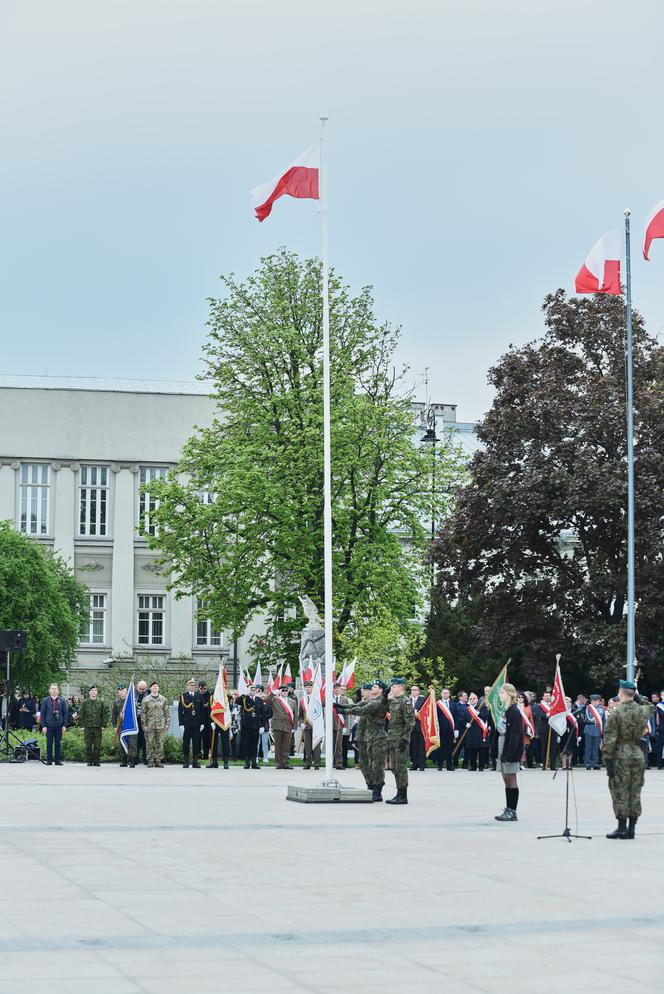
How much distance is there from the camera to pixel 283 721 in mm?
31094

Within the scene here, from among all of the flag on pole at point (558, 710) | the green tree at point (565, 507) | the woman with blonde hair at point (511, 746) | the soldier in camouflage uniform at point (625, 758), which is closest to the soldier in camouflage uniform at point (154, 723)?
the green tree at point (565, 507)

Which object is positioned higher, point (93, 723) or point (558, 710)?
point (558, 710)

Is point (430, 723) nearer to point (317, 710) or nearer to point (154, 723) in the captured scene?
point (154, 723)

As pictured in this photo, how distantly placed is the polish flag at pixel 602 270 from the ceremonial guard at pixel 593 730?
32.3 ft

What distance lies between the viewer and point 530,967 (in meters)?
8.47

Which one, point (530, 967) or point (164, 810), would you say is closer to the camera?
point (530, 967)

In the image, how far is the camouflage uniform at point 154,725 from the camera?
3238 centimetres

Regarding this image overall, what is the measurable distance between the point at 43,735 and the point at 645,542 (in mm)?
17269

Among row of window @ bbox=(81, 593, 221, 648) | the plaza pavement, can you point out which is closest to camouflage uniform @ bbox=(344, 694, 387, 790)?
the plaza pavement

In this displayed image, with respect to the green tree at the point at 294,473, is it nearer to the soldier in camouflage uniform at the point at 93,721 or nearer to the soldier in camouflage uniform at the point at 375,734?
the soldier in camouflage uniform at the point at 93,721

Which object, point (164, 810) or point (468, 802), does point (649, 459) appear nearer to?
point (468, 802)

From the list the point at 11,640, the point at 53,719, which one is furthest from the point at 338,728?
the point at 11,640

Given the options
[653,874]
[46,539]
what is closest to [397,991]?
[653,874]

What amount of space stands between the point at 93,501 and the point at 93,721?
3638cm
